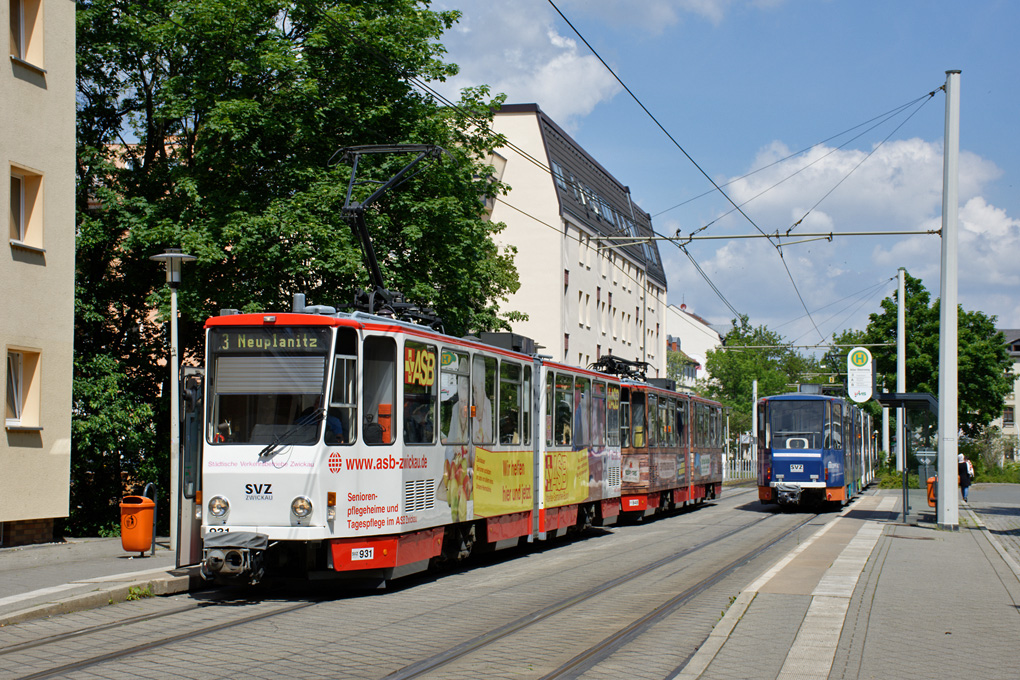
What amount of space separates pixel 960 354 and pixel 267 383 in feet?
158

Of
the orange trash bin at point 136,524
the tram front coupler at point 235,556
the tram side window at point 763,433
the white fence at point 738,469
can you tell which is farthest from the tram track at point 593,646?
the white fence at point 738,469

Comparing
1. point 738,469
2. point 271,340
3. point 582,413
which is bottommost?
point 738,469

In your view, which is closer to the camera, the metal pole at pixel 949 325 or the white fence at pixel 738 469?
the metal pole at pixel 949 325

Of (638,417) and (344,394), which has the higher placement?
(344,394)

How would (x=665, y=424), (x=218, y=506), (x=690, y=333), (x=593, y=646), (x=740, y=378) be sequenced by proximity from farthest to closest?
(x=690, y=333) → (x=740, y=378) → (x=665, y=424) → (x=218, y=506) → (x=593, y=646)

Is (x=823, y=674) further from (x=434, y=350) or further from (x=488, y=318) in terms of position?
(x=488, y=318)

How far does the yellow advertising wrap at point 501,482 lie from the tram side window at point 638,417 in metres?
6.85

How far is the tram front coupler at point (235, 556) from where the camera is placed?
1088 centimetres

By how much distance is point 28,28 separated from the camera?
58.1ft

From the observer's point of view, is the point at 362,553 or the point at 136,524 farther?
the point at 136,524

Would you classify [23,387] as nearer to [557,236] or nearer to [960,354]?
[557,236]

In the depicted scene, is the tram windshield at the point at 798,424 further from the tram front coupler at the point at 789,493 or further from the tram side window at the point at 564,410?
the tram side window at the point at 564,410

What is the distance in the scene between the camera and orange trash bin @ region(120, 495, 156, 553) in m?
14.0

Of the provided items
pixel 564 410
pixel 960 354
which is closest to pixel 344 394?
pixel 564 410
